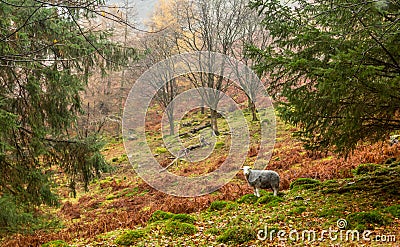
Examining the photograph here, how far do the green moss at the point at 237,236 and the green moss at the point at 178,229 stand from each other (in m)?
0.71

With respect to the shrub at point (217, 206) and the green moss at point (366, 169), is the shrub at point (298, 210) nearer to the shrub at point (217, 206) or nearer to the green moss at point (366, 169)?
the shrub at point (217, 206)

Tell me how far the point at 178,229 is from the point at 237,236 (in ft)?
3.85

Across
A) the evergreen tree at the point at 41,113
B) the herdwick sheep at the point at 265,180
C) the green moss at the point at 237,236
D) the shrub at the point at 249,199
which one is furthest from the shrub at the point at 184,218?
the evergreen tree at the point at 41,113

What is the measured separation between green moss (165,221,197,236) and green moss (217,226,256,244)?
0.71 m

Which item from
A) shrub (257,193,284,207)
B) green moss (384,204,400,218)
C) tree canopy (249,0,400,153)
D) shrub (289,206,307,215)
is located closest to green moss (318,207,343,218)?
shrub (289,206,307,215)

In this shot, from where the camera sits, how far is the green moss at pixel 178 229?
4946mm

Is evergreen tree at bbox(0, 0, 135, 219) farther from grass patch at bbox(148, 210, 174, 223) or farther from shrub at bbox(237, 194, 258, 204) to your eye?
shrub at bbox(237, 194, 258, 204)

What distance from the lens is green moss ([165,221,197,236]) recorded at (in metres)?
4.95

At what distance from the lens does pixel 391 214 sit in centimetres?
386

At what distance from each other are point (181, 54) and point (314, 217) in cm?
1396

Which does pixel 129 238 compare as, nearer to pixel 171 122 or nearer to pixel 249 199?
pixel 249 199

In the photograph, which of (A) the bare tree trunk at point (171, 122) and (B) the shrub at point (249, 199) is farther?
(A) the bare tree trunk at point (171, 122)

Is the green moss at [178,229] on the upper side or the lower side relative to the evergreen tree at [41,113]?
lower

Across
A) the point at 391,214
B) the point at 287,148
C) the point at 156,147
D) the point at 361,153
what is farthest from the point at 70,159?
the point at 156,147
